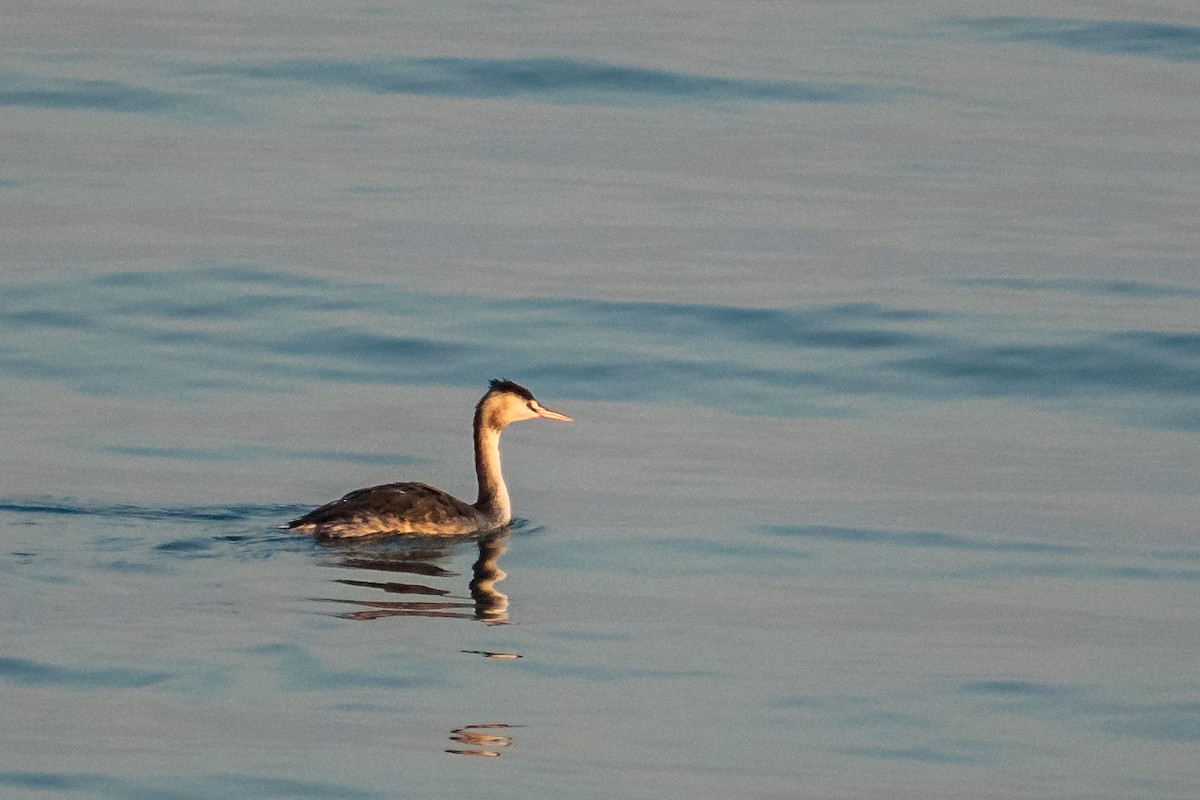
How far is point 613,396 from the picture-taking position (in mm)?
17172

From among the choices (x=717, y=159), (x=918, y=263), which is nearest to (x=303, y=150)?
(x=717, y=159)

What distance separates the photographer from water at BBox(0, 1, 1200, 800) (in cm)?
981

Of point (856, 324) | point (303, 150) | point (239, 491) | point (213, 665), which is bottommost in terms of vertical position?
point (213, 665)

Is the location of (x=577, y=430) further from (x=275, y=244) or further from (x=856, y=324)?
(x=275, y=244)

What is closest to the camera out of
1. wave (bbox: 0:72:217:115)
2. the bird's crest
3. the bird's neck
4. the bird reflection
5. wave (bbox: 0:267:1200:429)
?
the bird reflection

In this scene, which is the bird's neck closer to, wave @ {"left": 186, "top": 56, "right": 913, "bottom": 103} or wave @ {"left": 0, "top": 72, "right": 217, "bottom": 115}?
wave @ {"left": 0, "top": 72, "right": 217, "bottom": 115}

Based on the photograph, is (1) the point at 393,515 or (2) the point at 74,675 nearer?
(2) the point at 74,675

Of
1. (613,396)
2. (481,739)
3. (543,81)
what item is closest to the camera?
(481,739)

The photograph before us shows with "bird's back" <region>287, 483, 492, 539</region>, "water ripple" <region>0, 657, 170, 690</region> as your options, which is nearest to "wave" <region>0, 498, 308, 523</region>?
"bird's back" <region>287, 483, 492, 539</region>

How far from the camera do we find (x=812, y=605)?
1191cm

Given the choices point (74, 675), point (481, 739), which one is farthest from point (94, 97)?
point (481, 739)

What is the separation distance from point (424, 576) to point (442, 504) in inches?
52.2

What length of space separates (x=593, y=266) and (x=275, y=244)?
119 inches

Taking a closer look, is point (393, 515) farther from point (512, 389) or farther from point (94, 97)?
point (94, 97)
